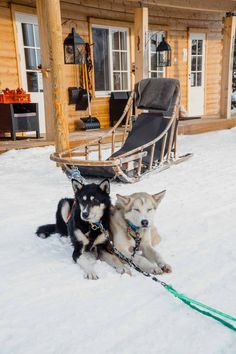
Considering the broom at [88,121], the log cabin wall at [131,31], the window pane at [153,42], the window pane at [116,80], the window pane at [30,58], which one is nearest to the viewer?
the log cabin wall at [131,31]

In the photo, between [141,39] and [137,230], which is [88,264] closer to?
[137,230]

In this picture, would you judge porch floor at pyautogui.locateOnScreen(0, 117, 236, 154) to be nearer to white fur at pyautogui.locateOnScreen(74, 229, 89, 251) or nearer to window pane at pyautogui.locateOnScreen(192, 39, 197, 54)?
window pane at pyautogui.locateOnScreen(192, 39, 197, 54)

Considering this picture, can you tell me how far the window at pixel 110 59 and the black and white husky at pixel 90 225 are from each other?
6.51 metres

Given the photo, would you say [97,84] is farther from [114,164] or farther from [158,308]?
[158,308]

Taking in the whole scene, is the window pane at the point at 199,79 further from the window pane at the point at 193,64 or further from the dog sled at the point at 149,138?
the dog sled at the point at 149,138

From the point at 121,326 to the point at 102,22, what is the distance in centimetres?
782

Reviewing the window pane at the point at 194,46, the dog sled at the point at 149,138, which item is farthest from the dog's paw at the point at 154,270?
the window pane at the point at 194,46

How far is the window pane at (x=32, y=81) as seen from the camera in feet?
23.6

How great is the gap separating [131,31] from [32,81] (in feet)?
10.5

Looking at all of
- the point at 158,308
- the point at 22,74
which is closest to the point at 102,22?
the point at 22,74

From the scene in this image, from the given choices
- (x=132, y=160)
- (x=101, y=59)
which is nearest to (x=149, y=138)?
(x=132, y=160)

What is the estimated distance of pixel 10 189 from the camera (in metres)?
4.26

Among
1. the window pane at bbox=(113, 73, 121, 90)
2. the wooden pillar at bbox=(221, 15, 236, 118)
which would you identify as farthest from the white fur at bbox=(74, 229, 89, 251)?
the wooden pillar at bbox=(221, 15, 236, 118)

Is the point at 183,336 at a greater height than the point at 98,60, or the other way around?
the point at 98,60
